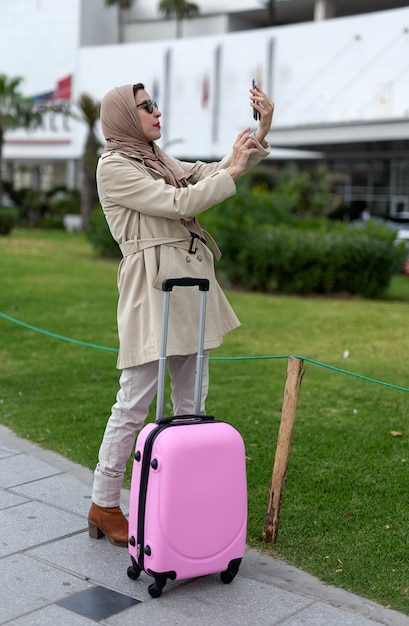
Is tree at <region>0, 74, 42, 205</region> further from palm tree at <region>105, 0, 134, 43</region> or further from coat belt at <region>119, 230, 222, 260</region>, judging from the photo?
coat belt at <region>119, 230, 222, 260</region>

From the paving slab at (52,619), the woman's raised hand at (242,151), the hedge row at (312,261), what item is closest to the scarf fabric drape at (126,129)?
the woman's raised hand at (242,151)

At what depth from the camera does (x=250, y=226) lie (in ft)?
46.2

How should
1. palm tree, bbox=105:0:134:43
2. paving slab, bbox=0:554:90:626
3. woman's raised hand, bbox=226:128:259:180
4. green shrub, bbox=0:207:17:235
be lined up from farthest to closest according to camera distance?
palm tree, bbox=105:0:134:43 < green shrub, bbox=0:207:17:235 < woman's raised hand, bbox=226:128:259:180 < paving slab, bbox=0:554:90:626

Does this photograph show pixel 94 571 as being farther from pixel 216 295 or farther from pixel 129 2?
pixel 129 2

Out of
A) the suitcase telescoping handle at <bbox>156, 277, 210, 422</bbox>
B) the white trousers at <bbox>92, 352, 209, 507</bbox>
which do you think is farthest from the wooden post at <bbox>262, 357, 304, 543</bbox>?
the suitcase telescoping handle at <bbox>156, 277, 210, 422</bbox>

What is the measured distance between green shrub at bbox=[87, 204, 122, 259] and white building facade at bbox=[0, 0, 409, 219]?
11627mm

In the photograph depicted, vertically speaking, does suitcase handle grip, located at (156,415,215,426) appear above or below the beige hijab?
below

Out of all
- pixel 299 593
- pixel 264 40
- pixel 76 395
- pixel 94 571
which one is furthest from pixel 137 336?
pixel 264 40

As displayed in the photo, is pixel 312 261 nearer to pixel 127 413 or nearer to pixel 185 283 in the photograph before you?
pixel 127 413

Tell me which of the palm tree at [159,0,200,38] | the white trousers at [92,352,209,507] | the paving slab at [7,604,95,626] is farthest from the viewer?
the palm tree at [159,0,200,38]

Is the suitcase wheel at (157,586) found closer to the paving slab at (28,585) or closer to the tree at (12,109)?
the paving slab at (28,585)

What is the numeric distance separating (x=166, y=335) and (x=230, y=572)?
1.00 meters

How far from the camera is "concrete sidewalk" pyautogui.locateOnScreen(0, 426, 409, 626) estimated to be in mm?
2979

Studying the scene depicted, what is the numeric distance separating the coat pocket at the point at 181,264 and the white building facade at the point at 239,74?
2458 cm
